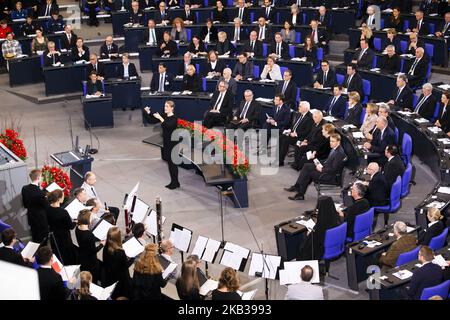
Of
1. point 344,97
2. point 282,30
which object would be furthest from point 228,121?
point 282,30

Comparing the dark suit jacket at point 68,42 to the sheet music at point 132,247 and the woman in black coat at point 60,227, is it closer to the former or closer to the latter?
the woman in black coat at point 60,227

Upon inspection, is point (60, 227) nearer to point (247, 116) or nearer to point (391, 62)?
point (247, 116)

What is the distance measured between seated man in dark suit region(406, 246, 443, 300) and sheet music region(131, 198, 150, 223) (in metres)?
3.91

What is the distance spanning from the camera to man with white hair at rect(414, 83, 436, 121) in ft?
48.9

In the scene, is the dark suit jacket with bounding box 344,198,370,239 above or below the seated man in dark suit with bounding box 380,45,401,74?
below

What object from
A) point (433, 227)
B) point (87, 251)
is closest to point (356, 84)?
point (433, 227)

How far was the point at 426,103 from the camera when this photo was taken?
15.0 meters

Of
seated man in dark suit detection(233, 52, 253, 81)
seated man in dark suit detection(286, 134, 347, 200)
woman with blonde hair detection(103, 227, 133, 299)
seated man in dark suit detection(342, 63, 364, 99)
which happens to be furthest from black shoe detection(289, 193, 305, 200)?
seated man in dark suit detection(233, 52, 253, 81)

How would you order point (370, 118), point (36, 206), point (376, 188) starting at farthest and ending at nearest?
point (370, 118), point (376, 188), point (36, 206)

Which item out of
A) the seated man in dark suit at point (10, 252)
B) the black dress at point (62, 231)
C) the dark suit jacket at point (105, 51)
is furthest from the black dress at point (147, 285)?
the dark suit jacket at point (105, 51)

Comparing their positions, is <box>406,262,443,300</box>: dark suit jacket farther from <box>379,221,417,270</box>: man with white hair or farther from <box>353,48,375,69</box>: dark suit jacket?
<box>353,48,375,69</box>: dark suit jacket

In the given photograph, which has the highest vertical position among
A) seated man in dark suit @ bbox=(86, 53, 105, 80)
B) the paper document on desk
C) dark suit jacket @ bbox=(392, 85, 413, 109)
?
seated man in dark suit @ bbox=(86, 53, 105, 80)

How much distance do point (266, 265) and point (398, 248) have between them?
6.84 feet

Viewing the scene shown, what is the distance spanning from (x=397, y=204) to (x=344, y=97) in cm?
469
